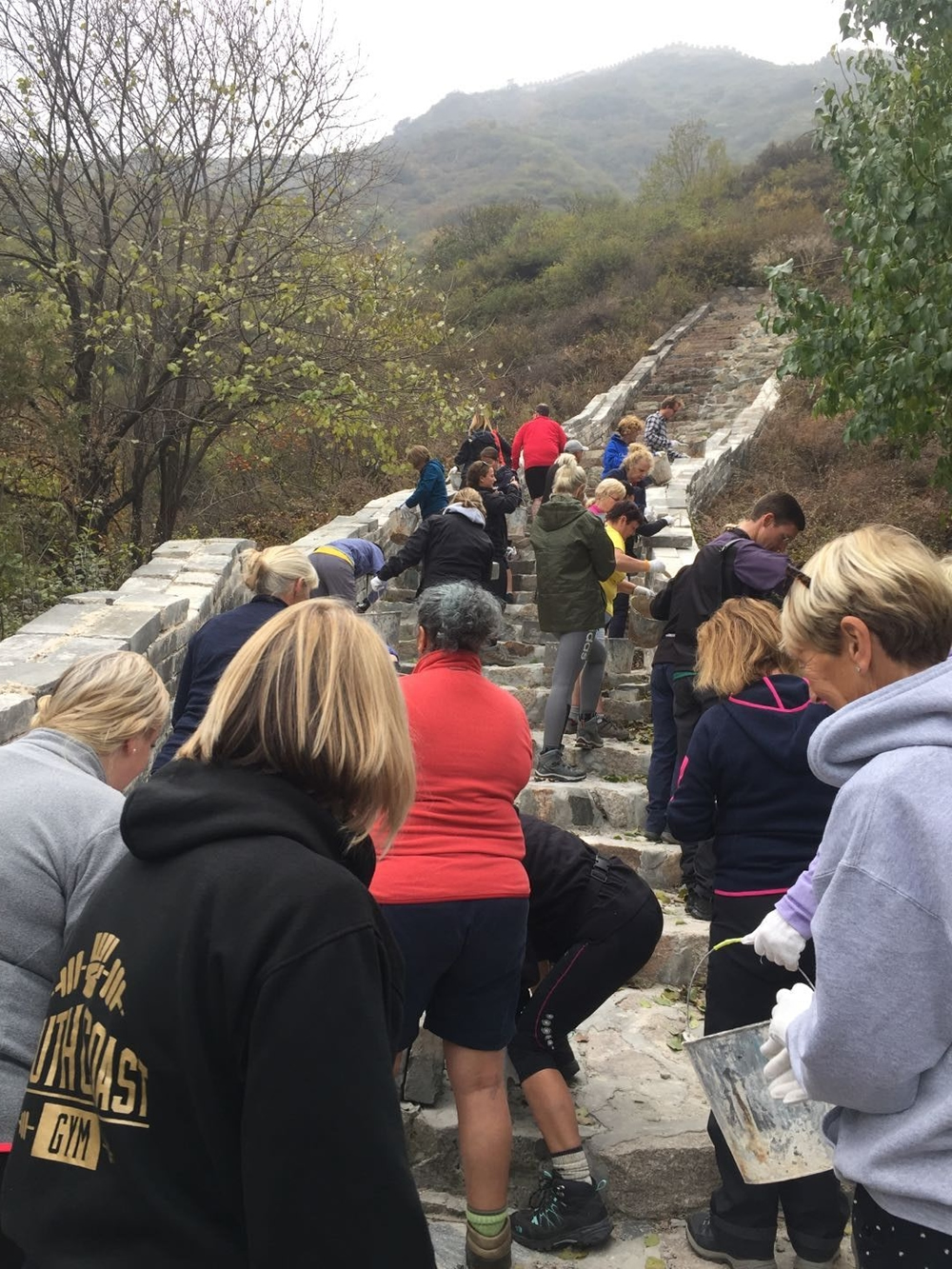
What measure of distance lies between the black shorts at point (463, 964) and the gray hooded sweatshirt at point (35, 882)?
3.31 ft

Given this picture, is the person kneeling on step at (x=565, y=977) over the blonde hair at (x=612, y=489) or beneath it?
beneath

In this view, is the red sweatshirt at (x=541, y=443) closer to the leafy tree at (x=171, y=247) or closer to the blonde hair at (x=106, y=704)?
the leafy tree at (x=171, y=247)

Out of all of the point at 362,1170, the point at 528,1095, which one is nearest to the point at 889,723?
the point at 362,1170

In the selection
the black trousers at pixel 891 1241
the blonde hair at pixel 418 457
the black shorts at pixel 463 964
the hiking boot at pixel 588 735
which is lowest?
the hiking boot at pixel 588 735

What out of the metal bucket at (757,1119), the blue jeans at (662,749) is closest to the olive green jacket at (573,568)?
the blue jeans at (662,749)

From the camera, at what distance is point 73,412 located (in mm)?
8836

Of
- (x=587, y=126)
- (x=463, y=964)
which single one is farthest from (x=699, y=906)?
(x=587, y=126)

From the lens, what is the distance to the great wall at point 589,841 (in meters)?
3.61

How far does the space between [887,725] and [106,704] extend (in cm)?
172

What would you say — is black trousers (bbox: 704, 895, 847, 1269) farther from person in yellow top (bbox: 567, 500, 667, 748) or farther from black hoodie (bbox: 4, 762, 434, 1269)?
person in yellow top (bbox: 567, 500, 667, 748)

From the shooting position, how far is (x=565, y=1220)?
3.25 m

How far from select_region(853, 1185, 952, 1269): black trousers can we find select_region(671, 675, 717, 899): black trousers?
335 cm

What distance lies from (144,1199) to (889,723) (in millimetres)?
1282

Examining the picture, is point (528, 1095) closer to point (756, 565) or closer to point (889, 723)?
point (889, 723)
